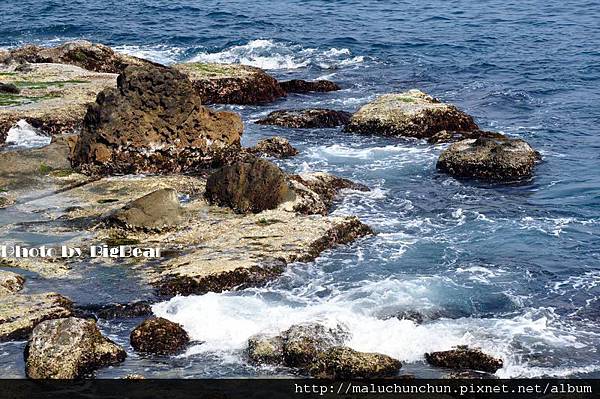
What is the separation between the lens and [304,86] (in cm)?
5103

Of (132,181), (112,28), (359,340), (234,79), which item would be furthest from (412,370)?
(112,28)

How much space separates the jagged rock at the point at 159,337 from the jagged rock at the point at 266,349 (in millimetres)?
1668

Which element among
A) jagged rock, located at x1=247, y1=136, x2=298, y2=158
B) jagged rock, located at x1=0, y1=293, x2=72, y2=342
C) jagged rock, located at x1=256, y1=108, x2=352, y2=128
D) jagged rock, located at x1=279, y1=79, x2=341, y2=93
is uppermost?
jagged rock, located at x1=0, y1=293, x2=72, y2=342

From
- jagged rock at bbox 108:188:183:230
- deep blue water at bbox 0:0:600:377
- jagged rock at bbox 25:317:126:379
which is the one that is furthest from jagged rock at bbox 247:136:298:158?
jagged rock at bbox 25:317:126:379

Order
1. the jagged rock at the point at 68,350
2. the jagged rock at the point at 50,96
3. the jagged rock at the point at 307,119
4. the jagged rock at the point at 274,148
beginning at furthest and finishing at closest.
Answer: the jagged rock at the point at 307,119, the jagged rock at the point at 50,96, the jagged rock at the point at 274,148, the jagged rock at the point at 68,350

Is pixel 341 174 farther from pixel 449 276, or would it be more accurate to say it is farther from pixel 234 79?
pixel 234 79

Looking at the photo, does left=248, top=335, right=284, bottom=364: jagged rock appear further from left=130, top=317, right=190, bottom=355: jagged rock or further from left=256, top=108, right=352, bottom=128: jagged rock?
left=256, top=108, right=352, bottom=128: jagged rock

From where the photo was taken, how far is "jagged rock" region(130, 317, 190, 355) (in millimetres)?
21641

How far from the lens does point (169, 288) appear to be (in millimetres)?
24609

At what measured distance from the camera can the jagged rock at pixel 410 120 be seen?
4191 centimetres

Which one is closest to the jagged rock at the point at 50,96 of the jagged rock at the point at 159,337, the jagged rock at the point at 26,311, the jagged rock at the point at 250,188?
the jagged rock at the point at 250,188

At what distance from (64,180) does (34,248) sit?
634 cm

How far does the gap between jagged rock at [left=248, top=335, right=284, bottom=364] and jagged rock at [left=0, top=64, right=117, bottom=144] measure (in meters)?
20.1

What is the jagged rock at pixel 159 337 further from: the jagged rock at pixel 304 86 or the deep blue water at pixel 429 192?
the jagged rock at pixel 304 86
